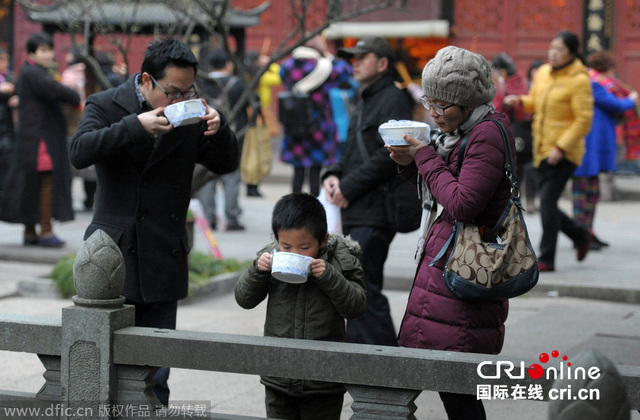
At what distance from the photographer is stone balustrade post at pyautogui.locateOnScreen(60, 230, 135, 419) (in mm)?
3820

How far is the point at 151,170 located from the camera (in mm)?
4320

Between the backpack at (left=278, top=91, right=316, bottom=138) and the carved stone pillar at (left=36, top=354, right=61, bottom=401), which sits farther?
the backpack at (left=278, top=91, right=316, bottom=138)

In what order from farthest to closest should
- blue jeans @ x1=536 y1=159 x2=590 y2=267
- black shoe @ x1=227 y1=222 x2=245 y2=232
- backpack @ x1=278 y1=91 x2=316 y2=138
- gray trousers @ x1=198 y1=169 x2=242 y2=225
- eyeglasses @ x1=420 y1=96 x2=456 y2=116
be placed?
1. black shoe @ x1=227 y1=222 x2=245 y2=232
2. gray trousers @ x1=198 y1=169 x2=242 y2=225
3. backpack @ x1=278 y1=91 x2=316 y2=138
4. blue jeans @ x1=536 y1=159 x2=590 y2=267
5. eyeglasses @ x1=420 y1=96 x2=456 y2=116

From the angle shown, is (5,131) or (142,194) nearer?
(142,194)

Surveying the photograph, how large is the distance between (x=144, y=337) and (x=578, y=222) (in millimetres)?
6272

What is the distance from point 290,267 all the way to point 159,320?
1.04 metres

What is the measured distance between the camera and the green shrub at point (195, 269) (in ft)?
25.4

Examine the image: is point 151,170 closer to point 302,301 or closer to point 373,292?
point 302,301

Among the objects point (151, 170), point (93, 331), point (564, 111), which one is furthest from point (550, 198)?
point (93, 331)

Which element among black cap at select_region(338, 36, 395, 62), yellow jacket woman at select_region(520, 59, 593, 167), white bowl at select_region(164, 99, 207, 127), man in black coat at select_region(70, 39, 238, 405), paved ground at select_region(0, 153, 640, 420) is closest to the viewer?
white bowl at select_region(164, 99, 207, 127)

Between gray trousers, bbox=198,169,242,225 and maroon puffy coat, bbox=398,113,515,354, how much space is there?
24.2ft

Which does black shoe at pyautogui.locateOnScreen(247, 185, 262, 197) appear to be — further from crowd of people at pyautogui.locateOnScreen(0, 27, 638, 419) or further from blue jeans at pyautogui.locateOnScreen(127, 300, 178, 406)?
blue jeans at pyautogui.locateOnScreen(127, 300, 178, 406)

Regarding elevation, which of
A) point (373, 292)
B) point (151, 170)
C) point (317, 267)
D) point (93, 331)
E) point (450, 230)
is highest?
point (151, 170)

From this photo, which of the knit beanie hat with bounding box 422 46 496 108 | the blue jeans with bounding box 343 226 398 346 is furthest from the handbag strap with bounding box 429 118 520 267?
the blue jeans with bounding box 343 226 398 346
